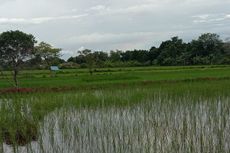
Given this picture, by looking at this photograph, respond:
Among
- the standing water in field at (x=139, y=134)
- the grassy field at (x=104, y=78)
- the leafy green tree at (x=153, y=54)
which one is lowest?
the grassy field at (x=104, y=78)

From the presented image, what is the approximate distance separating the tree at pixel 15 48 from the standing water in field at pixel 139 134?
49.0 feet

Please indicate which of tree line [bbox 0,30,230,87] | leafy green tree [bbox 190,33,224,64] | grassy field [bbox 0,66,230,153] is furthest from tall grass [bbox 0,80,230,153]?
leafy green tree [bbox 190,33,224,64]

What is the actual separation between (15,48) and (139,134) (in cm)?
1978

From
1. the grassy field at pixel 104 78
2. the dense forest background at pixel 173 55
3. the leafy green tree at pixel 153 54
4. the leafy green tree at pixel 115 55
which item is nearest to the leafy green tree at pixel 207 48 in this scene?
the dense forest background at pixel 173 55

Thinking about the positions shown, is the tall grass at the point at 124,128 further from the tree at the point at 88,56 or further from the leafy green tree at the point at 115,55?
the leafy green tree at the point at 115,55

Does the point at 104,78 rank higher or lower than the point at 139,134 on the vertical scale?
lower

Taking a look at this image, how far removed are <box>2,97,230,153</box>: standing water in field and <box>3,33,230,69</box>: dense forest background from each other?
172 ft

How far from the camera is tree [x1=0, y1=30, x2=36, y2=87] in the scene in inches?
1075

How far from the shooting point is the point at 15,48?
1089 inches

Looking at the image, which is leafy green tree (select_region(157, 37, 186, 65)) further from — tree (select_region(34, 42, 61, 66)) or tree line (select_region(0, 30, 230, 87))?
tree (select_region(34, 42, 61, 66))

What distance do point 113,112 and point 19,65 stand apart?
50.5 ft

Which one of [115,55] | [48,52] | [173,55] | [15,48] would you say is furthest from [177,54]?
[15,48]

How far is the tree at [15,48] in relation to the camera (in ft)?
89.6

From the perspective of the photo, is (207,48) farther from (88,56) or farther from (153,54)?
(88,56)
